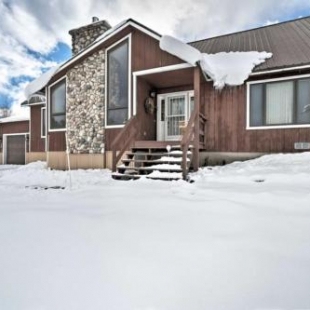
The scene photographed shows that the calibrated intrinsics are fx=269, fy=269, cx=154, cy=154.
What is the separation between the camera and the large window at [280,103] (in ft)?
24.9

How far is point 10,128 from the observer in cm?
1764

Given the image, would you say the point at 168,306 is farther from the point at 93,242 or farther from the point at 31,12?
the point at 31,12

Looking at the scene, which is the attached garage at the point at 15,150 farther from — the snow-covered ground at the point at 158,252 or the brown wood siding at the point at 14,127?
the snow-covered ground at the point at 158,252

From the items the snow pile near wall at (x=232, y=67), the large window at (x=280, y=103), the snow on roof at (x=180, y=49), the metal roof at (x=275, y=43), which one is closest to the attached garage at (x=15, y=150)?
the metal roof at (x=275, y=43)

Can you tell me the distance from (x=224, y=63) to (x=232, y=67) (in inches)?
13.1

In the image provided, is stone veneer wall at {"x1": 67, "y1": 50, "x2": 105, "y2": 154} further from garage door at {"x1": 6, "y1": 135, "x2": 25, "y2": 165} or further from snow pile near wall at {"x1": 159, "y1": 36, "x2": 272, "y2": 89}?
garage door at {"x1": 6, "y1": 135, "x2": 25, "y2": 165}

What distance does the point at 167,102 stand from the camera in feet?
31.8

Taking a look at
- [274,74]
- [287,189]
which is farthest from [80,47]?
[287,189]

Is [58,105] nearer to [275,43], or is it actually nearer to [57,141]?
[57,141]

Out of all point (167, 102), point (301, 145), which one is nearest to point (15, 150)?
point (167, 102)

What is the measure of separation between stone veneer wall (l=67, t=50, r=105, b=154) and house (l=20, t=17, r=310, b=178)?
3cm

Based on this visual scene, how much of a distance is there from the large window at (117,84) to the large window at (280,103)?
4.01 meters

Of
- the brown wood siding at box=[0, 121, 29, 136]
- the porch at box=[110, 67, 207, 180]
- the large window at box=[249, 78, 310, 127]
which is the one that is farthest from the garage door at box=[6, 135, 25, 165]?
the large window at box=[249, 78, 310, 127]

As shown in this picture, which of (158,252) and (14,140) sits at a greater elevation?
(14,140)
